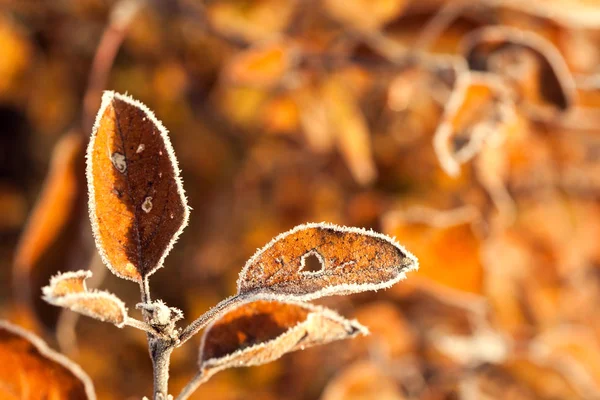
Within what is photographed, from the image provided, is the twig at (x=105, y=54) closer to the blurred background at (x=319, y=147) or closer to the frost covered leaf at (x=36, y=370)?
the blurred background at (x=319, y=147)

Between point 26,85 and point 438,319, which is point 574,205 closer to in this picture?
point 438,319

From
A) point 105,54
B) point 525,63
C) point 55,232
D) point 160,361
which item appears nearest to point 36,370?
point 160,361

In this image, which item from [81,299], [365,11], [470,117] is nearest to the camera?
[81,299]

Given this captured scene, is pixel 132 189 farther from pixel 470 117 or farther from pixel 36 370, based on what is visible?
pixel 470 117

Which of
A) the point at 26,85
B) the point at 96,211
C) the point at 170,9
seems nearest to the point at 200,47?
the point at 170,9

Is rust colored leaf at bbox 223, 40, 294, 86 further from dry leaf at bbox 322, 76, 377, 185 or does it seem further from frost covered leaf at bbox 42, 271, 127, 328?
frost covered leaf at bbox 42, 271, 127, 328

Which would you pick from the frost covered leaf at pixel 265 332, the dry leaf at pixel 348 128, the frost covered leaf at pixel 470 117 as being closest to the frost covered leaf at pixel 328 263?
the frost covered leaf at pixel 265 332
